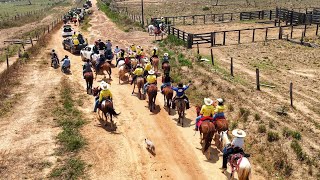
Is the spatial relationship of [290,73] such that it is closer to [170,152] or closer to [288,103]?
[288,103]

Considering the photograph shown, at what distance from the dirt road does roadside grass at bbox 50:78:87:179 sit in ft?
1.17

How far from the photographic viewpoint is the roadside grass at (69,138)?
12.0 meters

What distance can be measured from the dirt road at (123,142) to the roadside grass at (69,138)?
358 mm

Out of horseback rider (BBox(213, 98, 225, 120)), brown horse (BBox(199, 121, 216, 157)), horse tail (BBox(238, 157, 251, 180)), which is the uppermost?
horseback rider (BBox(213, 98, 225, 120))

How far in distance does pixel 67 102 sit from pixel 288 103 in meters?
12.7

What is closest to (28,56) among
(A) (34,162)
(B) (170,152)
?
(A) (34,162)

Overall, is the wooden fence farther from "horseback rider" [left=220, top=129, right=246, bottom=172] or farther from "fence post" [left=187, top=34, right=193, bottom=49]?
"horseback rider" [left=220, top=129, right=246, bottom=172]

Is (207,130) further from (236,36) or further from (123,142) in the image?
(236,36)

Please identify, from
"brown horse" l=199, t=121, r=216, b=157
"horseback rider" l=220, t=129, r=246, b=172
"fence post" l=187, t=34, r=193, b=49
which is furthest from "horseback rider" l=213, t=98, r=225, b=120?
"fence post" l=187, t=34, r=193, b=49

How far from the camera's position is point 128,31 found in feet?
137

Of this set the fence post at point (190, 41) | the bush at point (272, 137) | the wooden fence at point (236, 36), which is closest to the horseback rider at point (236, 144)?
the bush at point (272, 137)

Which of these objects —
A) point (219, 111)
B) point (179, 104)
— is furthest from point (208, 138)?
point (179, 104)

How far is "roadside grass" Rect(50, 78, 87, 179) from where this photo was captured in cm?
1195

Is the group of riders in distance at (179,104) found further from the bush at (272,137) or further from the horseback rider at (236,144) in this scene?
the bush at (272,137)
